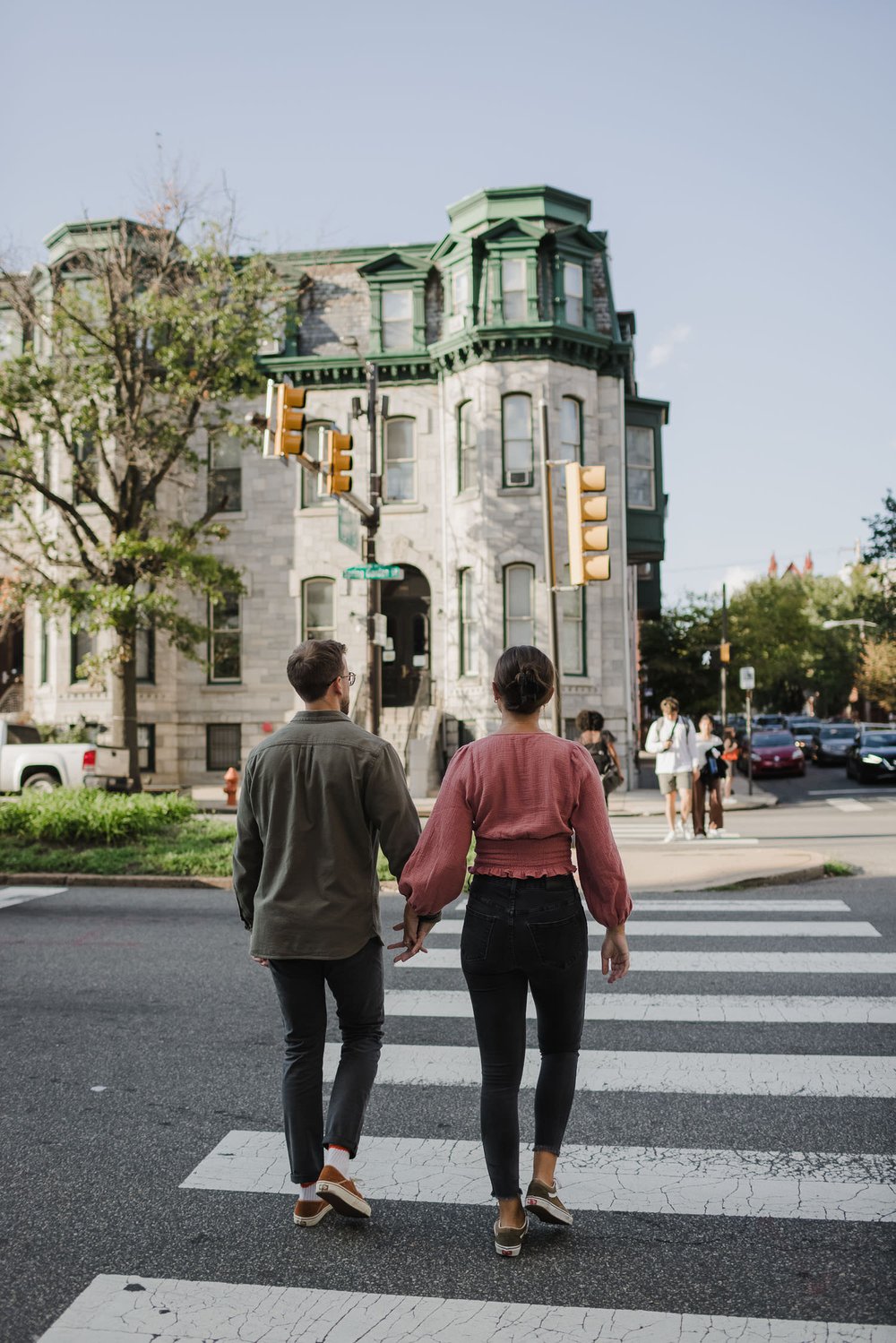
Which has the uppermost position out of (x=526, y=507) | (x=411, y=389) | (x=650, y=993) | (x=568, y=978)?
(x=411, y=389)

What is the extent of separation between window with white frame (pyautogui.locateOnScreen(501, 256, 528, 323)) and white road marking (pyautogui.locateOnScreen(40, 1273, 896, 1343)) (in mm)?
26400

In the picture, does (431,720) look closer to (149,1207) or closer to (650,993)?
(650,993)

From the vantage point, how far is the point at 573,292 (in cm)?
2842

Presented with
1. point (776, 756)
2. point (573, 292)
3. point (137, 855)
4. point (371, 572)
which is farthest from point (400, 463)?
point (137, 855)

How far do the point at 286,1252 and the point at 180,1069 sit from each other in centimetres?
223

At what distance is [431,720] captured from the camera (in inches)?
1083

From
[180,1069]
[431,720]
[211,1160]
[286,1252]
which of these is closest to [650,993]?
[180,1069]

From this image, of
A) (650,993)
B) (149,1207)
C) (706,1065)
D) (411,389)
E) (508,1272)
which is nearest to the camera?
(508,1272)

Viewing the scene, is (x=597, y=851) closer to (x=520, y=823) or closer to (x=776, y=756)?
(x=520, y=823)

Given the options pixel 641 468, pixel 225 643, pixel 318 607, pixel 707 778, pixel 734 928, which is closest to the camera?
pixel 734 928

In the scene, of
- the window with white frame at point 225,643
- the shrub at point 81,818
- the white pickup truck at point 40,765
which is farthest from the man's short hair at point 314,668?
the window with white frame at point 225,643

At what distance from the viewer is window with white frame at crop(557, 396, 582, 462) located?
2788 centimetres

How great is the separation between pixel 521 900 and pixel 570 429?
82.2 feet

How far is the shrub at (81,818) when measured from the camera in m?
14.2
